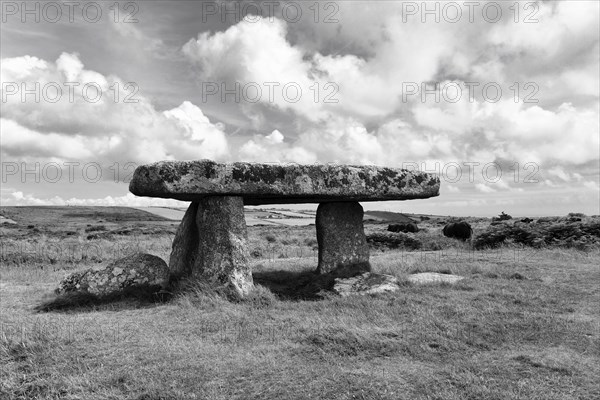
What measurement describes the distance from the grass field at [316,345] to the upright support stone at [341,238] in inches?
64.6

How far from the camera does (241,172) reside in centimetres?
1000

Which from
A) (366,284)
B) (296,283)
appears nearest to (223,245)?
(296,283)

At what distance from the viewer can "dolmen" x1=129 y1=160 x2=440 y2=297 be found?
378 inches

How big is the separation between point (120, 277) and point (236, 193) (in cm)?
317

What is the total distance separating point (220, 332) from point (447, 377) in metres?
3.48

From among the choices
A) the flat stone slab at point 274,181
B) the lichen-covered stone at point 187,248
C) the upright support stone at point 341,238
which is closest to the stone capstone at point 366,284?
the upright support stone at point 341,238

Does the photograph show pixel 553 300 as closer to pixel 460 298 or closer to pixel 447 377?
pixel 460 298

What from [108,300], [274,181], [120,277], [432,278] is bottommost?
[108,300]

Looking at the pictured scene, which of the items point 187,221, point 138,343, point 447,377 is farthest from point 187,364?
point 187,221

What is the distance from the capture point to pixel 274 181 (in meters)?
10.2

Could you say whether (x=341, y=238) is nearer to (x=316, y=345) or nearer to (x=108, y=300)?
(x=108, y=300)

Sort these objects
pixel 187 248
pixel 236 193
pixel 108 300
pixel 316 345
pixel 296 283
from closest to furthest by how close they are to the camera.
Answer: pixel 316 345, pixel 108 300, pixel 236 193, pixel 296 283, pixel 187 248

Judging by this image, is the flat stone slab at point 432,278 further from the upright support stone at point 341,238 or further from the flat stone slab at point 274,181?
the flat stone slab at point 274,181

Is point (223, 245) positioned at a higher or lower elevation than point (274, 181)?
lower
